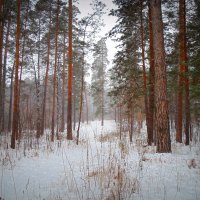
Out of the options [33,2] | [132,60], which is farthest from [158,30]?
[33,2]

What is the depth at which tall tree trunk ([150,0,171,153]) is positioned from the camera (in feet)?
22.0

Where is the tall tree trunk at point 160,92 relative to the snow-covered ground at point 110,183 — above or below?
above

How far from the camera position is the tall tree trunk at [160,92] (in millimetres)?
6711

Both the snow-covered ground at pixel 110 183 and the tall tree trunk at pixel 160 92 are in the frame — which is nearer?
the snow-covered ground at pixel 110 183

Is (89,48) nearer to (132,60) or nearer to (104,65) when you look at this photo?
(132,60)

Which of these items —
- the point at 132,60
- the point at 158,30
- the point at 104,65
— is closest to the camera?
the point at 158,30

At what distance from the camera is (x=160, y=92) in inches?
270

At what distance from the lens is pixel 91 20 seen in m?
13.1

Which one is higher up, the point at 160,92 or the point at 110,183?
the point at 160,92

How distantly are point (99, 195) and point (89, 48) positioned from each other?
39.7 feet

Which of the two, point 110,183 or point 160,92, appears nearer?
point 110,183

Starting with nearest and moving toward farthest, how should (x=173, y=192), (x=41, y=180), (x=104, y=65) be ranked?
(x=173, y=192), (x=41, y=180), (x=104, y=65)

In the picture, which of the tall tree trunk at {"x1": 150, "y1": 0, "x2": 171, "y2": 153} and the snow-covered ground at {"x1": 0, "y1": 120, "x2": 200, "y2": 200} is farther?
the tall tree trunk at {"x1": 150, "y1": 0, "x2": 171, "y2": 153}

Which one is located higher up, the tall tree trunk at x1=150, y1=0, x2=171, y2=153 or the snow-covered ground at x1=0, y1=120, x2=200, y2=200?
the tall tree trunk at x1=150, y1=0, x2=171, y2=153
